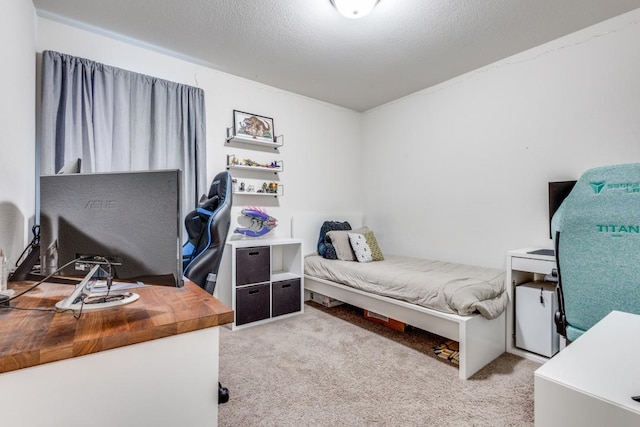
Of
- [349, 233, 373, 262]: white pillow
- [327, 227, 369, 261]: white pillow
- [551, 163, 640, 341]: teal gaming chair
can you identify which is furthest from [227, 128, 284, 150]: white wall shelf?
[551, 163, 640, 341]: teal gaming chair

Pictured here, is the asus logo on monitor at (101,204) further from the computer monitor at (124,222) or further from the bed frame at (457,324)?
the bed frame at (457,324)

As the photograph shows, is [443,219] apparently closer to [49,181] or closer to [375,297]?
[375,297]

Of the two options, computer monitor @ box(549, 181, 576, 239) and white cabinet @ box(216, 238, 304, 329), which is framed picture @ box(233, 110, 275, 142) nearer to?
white cabinet @ box(216, 238, 304, 329)

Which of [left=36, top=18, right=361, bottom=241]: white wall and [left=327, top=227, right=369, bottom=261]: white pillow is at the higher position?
[left=36, top=18, right=361, bottom=241]: white wall

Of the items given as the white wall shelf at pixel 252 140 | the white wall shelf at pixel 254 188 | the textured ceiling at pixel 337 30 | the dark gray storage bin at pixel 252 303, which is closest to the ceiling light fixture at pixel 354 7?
the textured ceiling at pixel 337 30

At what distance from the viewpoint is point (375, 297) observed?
2.65 meters

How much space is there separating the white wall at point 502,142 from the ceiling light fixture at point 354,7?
1.60 metres

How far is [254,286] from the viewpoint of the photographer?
9.62 ft

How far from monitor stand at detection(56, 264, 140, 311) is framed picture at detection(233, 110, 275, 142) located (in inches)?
91.5

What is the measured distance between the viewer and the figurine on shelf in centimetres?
321

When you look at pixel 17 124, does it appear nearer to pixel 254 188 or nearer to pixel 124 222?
pixel 124 222

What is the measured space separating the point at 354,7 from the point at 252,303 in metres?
2.52

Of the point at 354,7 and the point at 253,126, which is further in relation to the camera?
the point at 253,126

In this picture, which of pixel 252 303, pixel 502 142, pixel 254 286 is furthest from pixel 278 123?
pixel 502 142
